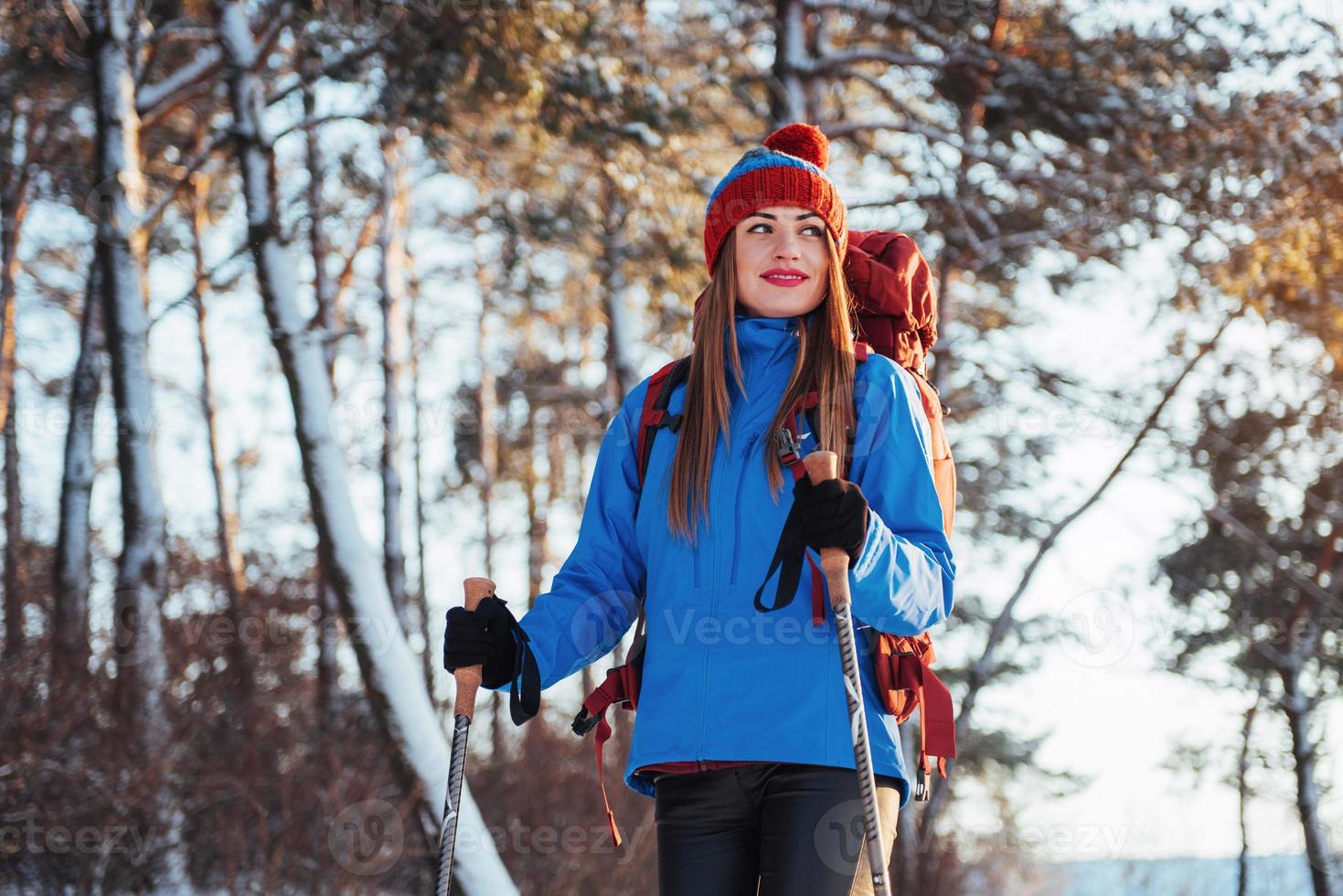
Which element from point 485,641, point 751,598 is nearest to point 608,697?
point 485,641

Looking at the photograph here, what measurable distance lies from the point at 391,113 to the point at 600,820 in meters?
6.05

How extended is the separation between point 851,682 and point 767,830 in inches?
12.7

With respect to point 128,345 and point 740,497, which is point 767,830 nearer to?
point 740,497

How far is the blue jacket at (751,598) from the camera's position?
233cm

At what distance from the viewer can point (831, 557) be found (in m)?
2.21

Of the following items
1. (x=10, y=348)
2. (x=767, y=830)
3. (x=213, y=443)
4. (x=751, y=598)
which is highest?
(x=10, y=348)

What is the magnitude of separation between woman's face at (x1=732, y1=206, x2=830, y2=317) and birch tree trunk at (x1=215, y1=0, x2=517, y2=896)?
3714 mm

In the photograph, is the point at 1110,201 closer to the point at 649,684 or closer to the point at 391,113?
the point at 391,113

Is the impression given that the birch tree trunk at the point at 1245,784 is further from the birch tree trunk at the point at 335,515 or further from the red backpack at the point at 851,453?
the red backpack at the point at 851,453

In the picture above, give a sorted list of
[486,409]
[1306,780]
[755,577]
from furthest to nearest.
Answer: [486,409], [1306,780], [755,577]

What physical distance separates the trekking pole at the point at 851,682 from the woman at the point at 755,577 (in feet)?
0.13

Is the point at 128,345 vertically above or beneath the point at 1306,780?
above

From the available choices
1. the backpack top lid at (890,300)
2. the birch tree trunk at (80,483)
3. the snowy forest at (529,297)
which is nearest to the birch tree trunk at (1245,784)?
the snowy forest at (529,297)

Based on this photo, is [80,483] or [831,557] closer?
[831,557]
